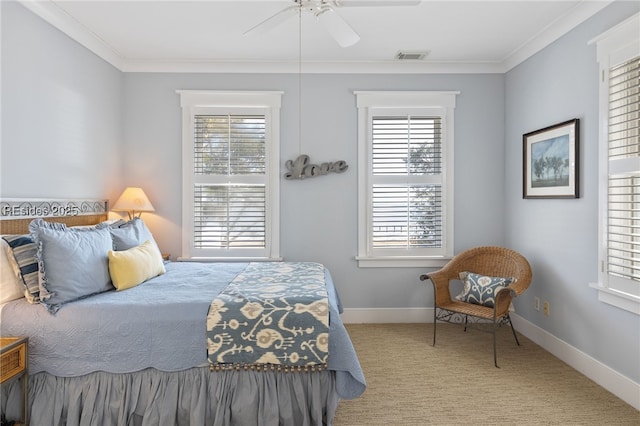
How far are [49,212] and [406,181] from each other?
318 centimetres

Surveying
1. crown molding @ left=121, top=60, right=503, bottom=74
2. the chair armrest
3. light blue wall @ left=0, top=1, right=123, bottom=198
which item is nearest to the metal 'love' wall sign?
crown molding @ left=121, top=60, right=503, bottom=74

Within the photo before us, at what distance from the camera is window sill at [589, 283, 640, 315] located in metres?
2.31

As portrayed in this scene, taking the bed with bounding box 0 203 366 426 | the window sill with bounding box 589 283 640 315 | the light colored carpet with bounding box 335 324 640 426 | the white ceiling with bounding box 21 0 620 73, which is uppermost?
the white ceiling with bounding box 21 0 620 73

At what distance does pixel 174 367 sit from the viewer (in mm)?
2037

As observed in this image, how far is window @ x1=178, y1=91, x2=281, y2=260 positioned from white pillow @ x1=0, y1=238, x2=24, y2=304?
5.80ft

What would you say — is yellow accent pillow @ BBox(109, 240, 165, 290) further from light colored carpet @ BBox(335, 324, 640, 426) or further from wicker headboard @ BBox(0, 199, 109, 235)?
light colored carpet @ BBox(335, 324, 640, 426)

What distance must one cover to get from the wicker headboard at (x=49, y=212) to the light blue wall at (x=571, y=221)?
13.2 feet

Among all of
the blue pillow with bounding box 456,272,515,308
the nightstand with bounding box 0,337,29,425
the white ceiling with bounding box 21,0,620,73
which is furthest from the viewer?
the blue pillow with bounding box 456,272,515,308

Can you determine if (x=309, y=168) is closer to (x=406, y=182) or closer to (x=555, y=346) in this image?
(x=406, y=182)

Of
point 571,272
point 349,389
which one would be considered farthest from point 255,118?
point 571,272

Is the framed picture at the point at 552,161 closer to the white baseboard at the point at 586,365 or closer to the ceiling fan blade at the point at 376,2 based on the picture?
the white baseboard at the point at 586,365

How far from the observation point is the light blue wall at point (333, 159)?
3.87 metres

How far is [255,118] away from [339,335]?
258 cm

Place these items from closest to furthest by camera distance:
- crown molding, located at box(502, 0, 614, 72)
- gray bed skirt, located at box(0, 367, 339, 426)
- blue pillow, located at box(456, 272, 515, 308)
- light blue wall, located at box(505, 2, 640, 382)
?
1. gray bed skirt, located at box(0, 367, 339, 426)
2. light blue wall, located at box(505, 2, 640, 382)
3. crown molding, located at box(502, 0, 614, 72)
4. blue pillow, located at box(456, 272, 515, 308)
